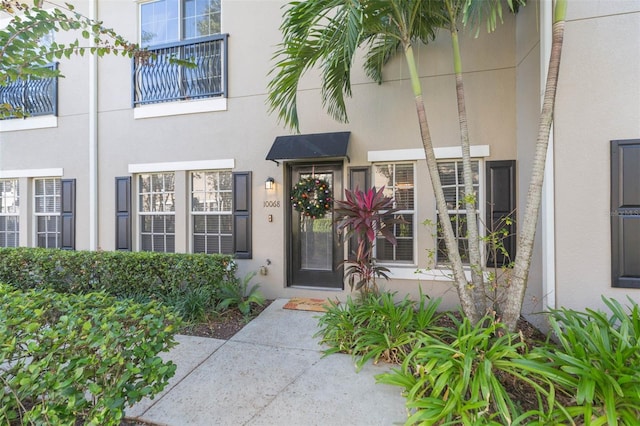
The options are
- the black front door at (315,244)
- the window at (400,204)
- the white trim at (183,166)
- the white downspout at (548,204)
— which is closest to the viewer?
the white downspout at (548,204)

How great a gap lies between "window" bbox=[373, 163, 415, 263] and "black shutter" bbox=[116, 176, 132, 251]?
208 inches

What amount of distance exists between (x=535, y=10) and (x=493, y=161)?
6.81 ft

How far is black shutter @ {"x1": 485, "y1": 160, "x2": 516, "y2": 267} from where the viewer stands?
4.89 metres

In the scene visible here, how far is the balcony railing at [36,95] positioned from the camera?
7.33 metres

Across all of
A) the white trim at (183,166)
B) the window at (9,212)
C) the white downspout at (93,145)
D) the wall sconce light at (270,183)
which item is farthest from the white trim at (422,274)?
the window at (9,212)

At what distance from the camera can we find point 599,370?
96.3 inches

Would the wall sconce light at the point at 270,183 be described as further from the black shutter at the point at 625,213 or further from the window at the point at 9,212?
the window at the point at 9,212

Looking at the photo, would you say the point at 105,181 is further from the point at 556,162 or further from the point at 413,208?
the point at 556,162

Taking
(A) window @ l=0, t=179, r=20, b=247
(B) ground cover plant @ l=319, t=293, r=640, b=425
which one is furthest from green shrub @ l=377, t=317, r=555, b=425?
(A) window @ l=0, t=179, r=20, b=247

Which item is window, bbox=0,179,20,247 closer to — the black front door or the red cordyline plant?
the black front door

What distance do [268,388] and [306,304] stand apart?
2.28m

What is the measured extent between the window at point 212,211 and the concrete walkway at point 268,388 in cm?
237

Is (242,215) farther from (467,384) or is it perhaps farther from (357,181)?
(467,384)

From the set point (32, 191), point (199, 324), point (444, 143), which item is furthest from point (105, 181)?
point (444, 143)
